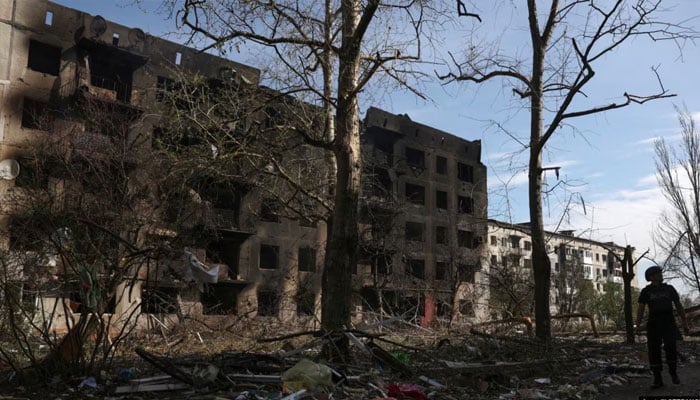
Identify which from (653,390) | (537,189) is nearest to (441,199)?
(537,189)

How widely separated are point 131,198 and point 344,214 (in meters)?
15.4

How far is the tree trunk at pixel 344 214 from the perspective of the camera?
9203 millimetres

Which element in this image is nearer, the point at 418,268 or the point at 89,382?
the point at 89,382

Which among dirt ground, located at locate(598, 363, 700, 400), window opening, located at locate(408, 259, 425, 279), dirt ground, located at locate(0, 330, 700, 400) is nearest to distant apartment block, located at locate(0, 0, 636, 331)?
Answer: window opening, located at locate(408, 259, 425, 279)

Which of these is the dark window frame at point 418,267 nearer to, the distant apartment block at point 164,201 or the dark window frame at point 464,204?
the distant apartment block at point 164,201

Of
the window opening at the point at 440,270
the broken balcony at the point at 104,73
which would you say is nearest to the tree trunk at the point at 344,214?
the broken balcony at the point at 104,73

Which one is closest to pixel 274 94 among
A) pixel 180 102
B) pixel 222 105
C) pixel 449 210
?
pixel 222 105

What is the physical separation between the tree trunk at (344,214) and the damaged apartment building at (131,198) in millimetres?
4633

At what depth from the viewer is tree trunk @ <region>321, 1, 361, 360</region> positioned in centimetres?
920

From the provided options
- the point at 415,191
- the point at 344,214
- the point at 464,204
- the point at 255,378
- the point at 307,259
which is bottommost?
the point at 255,378

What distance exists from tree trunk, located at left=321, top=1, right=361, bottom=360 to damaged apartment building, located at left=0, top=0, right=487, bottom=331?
182 inches

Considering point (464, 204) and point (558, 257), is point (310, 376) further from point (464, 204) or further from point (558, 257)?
point (558, 257)

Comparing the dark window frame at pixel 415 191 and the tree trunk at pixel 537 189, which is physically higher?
the dark window frame at pixel 415 191

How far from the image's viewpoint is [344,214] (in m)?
9.36
